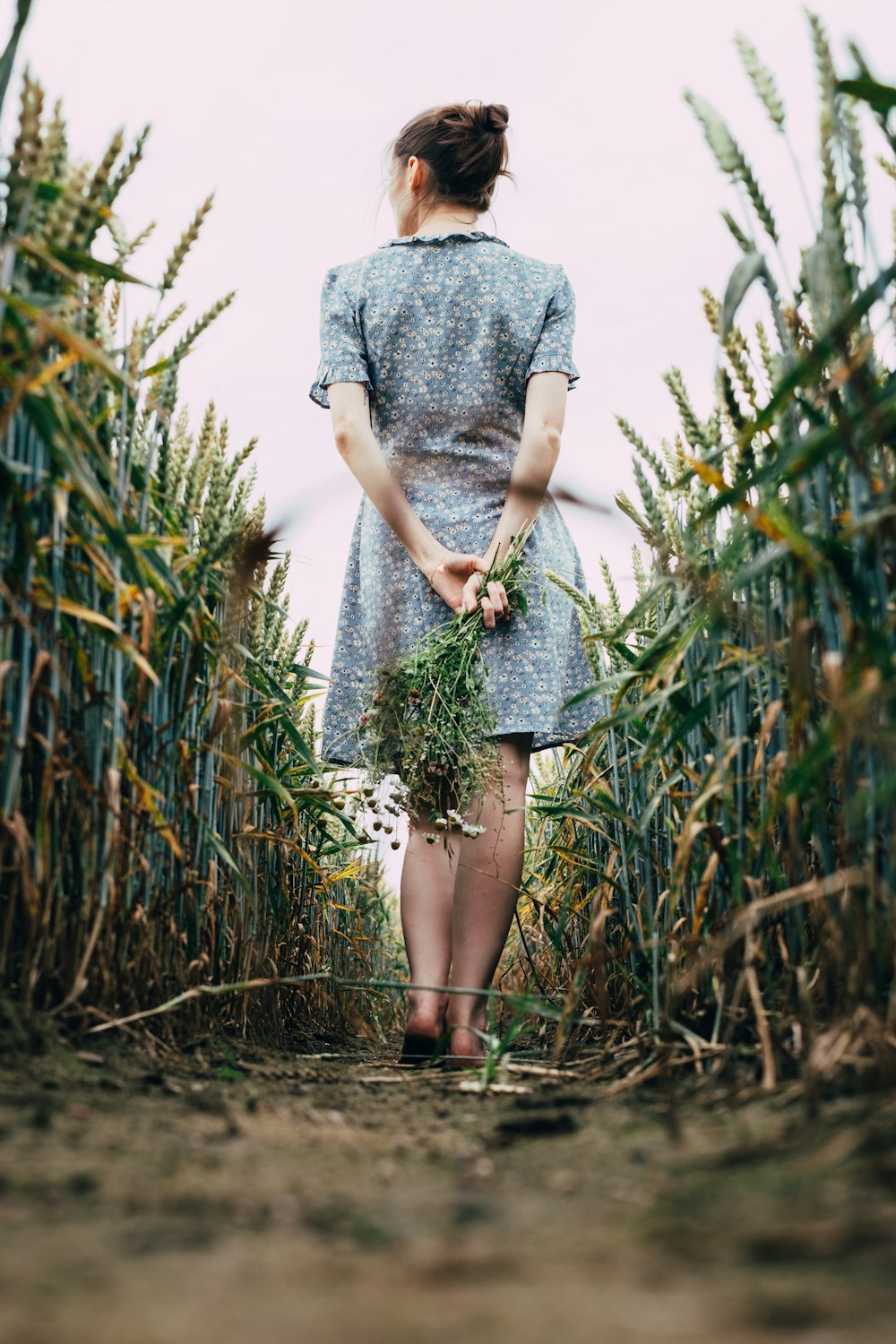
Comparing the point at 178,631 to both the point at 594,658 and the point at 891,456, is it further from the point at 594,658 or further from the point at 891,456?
the point at 891,456

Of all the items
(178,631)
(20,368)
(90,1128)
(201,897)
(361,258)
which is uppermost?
(361,258)

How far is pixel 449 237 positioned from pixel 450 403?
0.29m

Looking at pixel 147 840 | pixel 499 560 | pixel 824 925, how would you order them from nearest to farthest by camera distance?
pixel 824 925 < pixel 147 840 < pixel 499 560

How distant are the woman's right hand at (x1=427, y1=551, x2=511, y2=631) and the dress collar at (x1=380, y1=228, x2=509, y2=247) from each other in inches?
21.0

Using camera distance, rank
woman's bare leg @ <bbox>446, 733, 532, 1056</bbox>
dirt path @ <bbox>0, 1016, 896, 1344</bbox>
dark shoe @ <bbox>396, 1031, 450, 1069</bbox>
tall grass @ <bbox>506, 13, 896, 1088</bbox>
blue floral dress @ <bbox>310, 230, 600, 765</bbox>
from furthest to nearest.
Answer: blue floral dress @ <bbox>310, 230, 600, 765</bbox>
woman's bare leg @ <bbox>446, 733, 532, 1056</bbox>
dark shoe @ <bbox>396, 1031, 450, 1069</bbox>
tall grass @ <bbox>506, 13, 896, 1088</bbox>
dirt path @ <bbox>0, 1016, 896, 1344</bbox>

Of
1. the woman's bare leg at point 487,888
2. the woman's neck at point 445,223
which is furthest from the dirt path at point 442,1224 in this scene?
the woman's neck at point 445,223

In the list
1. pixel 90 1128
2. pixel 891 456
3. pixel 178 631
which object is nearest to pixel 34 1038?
pixel 90 1128

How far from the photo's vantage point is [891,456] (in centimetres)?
95

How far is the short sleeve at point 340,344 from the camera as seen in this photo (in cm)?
180

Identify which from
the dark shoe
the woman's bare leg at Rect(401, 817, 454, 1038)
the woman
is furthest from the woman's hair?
the dark shoe

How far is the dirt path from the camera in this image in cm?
42

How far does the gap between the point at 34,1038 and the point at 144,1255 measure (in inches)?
18.5

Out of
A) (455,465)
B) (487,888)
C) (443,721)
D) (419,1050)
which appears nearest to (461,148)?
(455,465)

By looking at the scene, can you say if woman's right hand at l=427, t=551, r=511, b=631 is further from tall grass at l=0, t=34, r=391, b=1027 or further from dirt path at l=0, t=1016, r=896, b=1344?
dirt path at l=0, t=1016, r=896, b=1344
